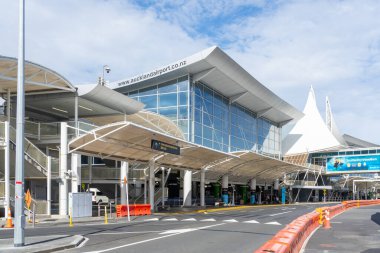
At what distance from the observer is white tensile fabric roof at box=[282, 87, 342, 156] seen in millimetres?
90562

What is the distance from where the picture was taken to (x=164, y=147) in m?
33.1

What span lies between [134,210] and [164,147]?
4.64m

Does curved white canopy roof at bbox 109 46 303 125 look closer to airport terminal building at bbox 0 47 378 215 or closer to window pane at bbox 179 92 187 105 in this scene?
airport terminal building at bbox 0 47 378 215

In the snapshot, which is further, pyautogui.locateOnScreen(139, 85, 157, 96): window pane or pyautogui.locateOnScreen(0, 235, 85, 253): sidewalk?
pyautogui.locateOnScreen(139, 85, 157, 96): window pane

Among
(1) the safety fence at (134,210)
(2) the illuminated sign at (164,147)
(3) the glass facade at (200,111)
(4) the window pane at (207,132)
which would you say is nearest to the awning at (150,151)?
(2) the illuminated sign at (164,147)

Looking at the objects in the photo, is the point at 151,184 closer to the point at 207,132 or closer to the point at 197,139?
the point at 197,139

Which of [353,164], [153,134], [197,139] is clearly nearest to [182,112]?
[197,139]

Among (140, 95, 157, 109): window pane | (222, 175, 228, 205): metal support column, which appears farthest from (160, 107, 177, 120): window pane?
(222, 175, 228, 205): metal support column

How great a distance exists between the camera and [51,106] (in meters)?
37.8

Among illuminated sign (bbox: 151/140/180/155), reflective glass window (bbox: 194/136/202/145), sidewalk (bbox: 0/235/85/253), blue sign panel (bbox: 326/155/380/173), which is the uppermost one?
reflective glass window (bbox: 194/136/202/145)

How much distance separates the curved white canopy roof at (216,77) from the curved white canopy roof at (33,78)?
18.5 metres

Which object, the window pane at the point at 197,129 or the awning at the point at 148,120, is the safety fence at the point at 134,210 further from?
the window pane at the point at 197,129

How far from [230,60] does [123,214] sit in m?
25.3

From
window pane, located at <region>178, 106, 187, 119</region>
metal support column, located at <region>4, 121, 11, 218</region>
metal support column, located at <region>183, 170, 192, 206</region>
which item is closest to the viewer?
metal support column, located at <region>4, 121, 11, 218</region>
